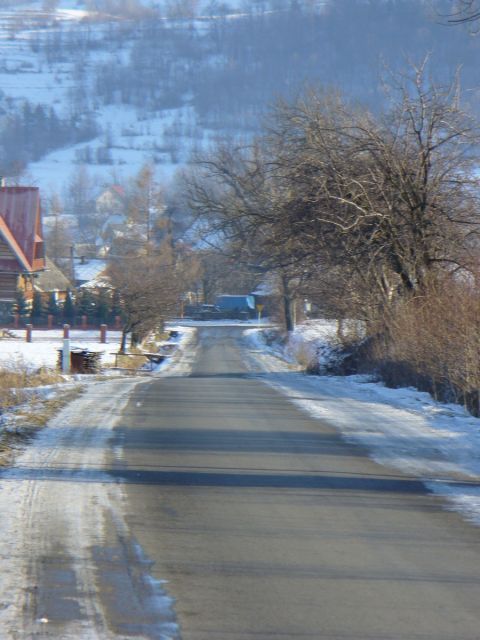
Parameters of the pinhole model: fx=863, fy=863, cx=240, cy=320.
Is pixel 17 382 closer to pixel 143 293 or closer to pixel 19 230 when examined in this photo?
pixel 143 293

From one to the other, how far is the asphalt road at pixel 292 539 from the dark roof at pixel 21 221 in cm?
4180

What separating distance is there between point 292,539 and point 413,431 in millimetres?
4670

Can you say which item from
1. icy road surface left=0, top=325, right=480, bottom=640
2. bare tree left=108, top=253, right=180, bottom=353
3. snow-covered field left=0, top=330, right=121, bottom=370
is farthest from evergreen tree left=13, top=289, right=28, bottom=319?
icy road surface left=0, top=325, right=480, bottom=640

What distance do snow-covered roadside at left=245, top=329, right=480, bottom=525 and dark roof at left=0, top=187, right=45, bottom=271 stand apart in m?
36.7

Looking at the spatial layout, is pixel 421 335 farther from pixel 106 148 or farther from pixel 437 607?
pixel 106 148

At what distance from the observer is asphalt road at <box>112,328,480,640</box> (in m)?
4.70

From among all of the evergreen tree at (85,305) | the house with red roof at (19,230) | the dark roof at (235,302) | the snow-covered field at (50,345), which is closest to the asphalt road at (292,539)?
the snow-covered field at (50,345)

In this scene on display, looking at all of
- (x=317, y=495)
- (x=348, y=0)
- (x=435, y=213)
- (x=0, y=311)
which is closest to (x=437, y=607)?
(x=317, y=495)

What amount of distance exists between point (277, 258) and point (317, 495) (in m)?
15.6

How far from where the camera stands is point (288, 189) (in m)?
21.9

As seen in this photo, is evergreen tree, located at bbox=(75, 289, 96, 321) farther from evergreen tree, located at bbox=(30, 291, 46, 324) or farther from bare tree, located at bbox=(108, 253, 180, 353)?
bare tree, located at bbox=(108, 253, 180, 353)

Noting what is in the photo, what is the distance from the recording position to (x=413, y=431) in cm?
1041

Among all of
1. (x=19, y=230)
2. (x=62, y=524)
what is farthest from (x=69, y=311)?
(x=62, y=524)

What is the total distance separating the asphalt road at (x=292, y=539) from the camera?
470 centimetres
